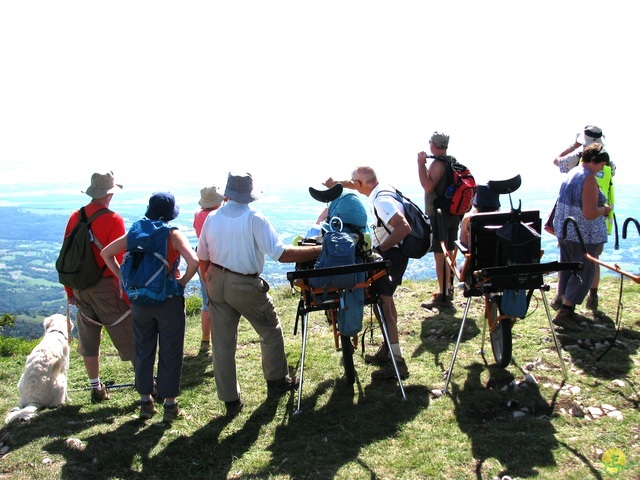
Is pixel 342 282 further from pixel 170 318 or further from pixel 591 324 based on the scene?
pixel 591 324

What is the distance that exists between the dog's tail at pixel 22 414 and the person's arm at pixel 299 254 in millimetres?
3226

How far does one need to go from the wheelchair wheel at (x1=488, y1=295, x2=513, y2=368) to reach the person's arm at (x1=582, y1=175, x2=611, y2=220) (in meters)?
1.67

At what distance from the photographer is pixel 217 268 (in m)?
5.04

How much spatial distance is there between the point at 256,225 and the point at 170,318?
4.11 ft

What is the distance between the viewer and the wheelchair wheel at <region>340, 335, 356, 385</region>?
532 cm

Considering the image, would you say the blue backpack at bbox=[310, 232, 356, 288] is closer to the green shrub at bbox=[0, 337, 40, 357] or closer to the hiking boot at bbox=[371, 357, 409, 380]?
the hiking boot at bbox=[371, 357, 409, 380]

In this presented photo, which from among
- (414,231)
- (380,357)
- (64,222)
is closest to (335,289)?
(414,231)

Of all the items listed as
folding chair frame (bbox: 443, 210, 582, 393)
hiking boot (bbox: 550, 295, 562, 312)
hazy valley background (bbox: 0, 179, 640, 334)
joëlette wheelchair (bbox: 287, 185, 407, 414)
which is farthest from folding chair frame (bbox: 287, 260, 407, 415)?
hazy valley background (bbox: 0, 179, 640, 334)

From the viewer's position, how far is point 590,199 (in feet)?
20.4

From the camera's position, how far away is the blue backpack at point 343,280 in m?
4.87

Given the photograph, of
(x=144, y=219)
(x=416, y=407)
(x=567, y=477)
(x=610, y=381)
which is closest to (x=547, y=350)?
(x=610, y=381)

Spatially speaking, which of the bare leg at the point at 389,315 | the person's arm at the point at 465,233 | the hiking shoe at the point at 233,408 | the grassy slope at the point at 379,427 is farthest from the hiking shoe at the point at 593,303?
the hiking shoe at the point at 233,408

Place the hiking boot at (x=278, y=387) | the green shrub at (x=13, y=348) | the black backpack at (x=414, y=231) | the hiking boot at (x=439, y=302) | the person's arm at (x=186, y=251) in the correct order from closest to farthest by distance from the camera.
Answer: the person's arm at (x=186, y=251)
the hiking boot at (x=278, y=387)
the black backpack at (x=414, y=231)
the hiking boot at (x=439, y=302)
the green shrub at (x=13, y=348)

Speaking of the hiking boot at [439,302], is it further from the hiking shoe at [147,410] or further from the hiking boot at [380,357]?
the hiking shoe at [147,410]
